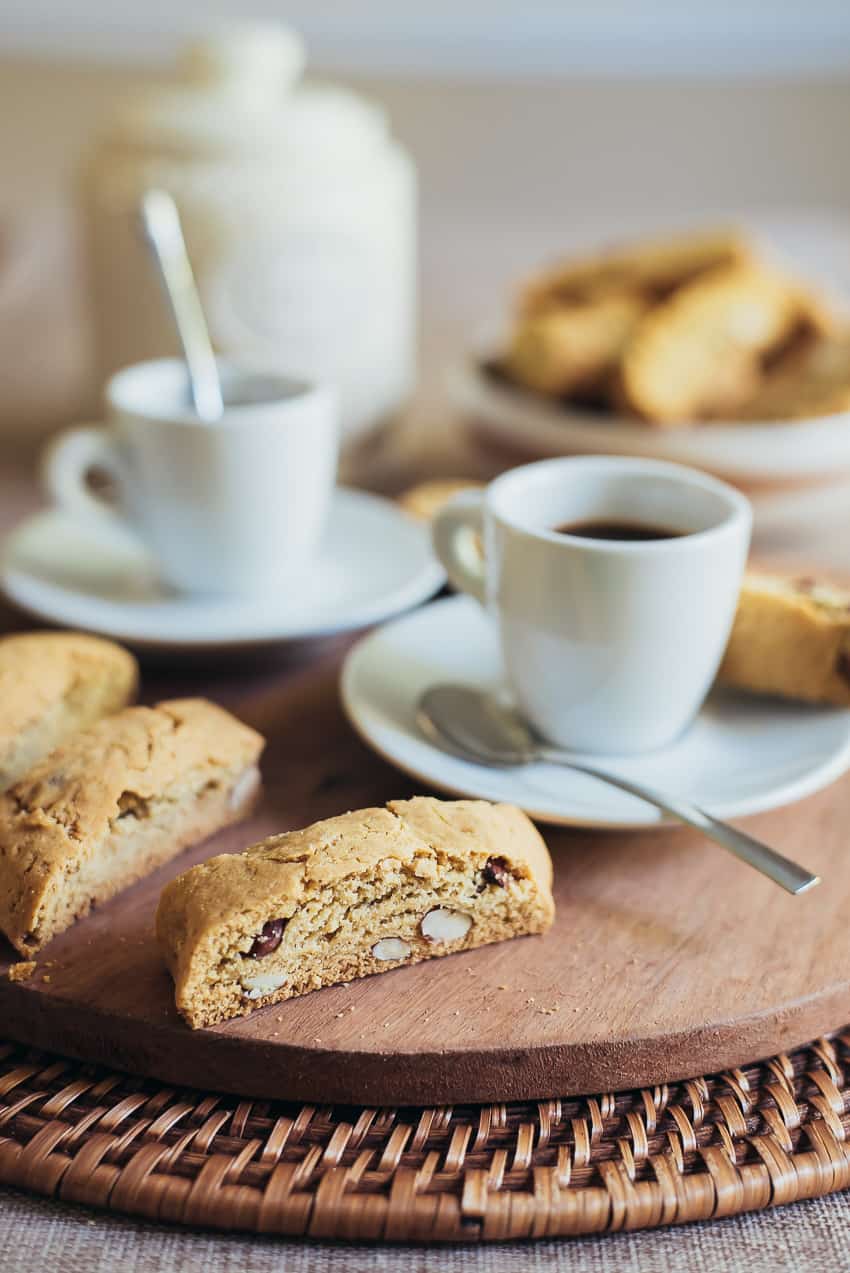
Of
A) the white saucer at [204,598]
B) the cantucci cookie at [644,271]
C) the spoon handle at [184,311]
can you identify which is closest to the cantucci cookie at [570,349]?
the cantucci cookie at [644,271]

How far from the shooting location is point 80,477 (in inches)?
66.1

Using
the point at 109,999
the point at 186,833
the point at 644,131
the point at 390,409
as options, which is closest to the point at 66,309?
the point at 390,409

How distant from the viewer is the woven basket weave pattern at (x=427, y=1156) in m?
0.90

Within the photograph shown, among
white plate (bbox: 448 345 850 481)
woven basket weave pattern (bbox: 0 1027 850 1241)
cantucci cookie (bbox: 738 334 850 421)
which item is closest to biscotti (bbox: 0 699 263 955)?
woven basket weave pattern (bbox: 0 1027 850 1241)

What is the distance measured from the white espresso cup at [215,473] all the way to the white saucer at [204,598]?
0.04 m

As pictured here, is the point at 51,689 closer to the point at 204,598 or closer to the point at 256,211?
the point at 204,598

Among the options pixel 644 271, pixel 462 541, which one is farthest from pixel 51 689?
pixel 644 271

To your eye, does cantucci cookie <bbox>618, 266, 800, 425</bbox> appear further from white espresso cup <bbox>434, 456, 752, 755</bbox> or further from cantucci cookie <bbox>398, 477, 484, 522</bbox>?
white espresso cup <bbox>434, 456, 752, 755</bbox>

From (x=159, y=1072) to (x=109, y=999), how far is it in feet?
0.22

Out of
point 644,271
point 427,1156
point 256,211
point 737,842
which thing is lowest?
point 427,1156

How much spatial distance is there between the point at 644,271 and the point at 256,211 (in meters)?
0.69

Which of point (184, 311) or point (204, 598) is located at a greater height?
point (184, 311)

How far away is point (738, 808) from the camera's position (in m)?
1.16

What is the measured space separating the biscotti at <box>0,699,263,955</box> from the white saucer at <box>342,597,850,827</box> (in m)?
0.15
